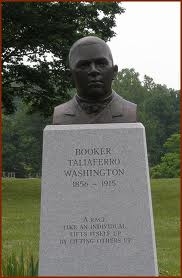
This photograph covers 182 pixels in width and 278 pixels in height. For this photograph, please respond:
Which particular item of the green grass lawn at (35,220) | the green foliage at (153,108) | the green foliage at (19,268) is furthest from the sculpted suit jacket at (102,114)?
the green foliage at (153,108)

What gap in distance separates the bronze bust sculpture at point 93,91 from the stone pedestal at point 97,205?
12.5 inches

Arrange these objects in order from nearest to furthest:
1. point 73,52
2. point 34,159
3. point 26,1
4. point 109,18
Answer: point 73,52, point 26,1, point 109,18, point 34,159

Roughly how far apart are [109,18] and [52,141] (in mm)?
16769

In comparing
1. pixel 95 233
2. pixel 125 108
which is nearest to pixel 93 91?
pixel 125 108

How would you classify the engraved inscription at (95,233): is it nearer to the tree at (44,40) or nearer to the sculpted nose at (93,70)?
the sculpted nose at (93,70)

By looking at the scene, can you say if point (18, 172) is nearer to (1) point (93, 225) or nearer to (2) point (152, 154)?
(2) point (152, 154)

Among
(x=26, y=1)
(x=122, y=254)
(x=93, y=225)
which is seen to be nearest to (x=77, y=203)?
(x=93, y=225)

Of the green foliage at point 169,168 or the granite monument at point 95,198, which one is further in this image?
the green foliage at point 169,168

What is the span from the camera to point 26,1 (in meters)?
21.6

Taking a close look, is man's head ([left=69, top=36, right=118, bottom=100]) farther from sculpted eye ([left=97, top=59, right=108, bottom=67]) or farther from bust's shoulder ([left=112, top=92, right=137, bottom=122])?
bust's shoulder ([left=112, top=92, right=137, bottom=122])

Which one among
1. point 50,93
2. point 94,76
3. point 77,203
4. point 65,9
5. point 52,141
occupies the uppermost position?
point 65,9

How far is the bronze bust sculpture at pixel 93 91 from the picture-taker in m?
7.36

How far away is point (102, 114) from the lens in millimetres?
7559

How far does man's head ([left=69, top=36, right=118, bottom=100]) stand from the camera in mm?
7340
